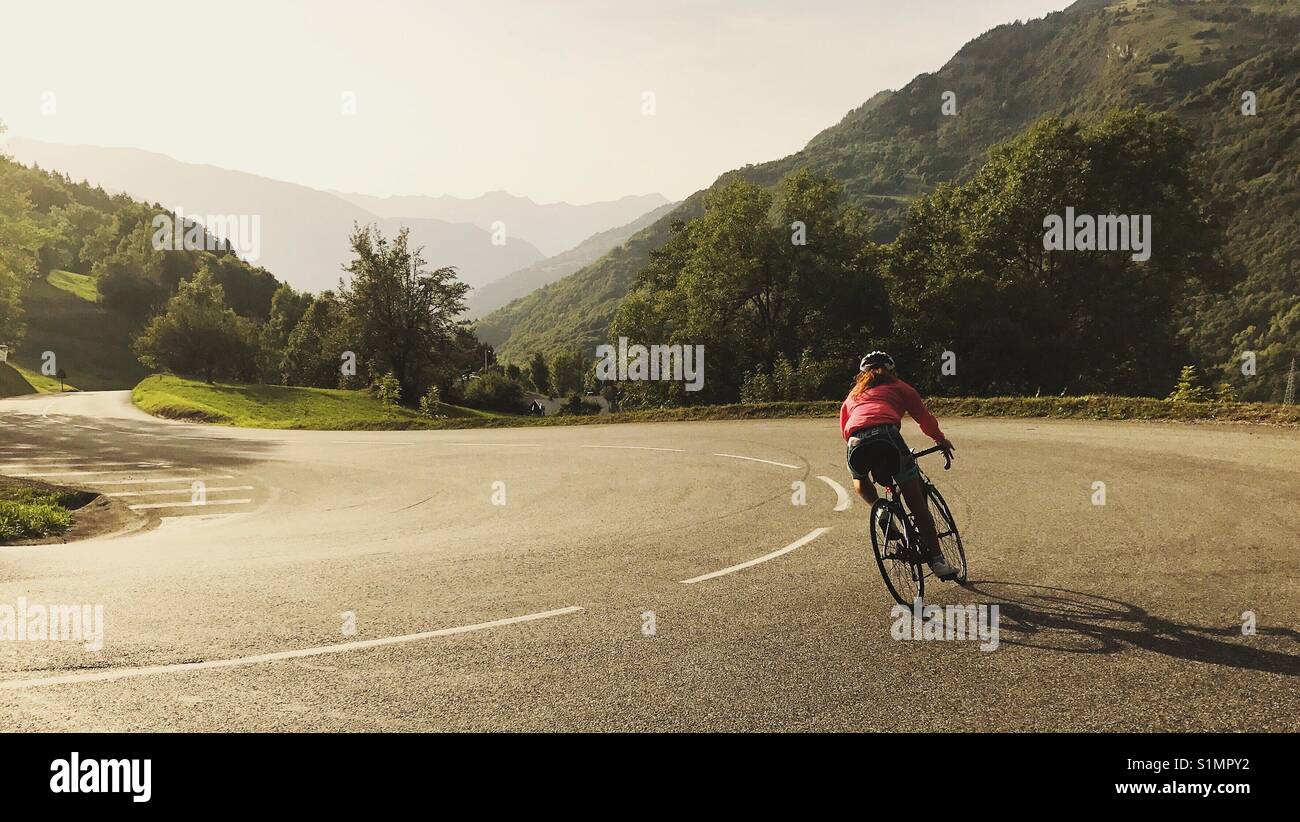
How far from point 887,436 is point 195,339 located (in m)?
72.3

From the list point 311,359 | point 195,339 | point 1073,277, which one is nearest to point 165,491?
point 1073,277

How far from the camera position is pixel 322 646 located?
16.4ft

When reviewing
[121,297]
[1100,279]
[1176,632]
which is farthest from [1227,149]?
[121,297]

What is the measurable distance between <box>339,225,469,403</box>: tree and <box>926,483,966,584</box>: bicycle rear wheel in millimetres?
67233

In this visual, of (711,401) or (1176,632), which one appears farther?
(711,401)

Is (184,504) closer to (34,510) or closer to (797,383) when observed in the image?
(34,510)

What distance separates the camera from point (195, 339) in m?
64.6

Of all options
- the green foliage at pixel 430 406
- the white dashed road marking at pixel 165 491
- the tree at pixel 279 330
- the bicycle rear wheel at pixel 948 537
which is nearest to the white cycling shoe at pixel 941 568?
the bicycle rear wheel at pixel 948 537

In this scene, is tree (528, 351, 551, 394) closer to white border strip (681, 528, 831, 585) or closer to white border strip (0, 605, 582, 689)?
white border strip (681, 528, 831, 585)

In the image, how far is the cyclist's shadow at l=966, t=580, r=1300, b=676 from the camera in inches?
177

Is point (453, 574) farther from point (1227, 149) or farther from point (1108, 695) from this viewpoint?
point (1227, 149)

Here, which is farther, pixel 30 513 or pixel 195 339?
pixel 195 339
